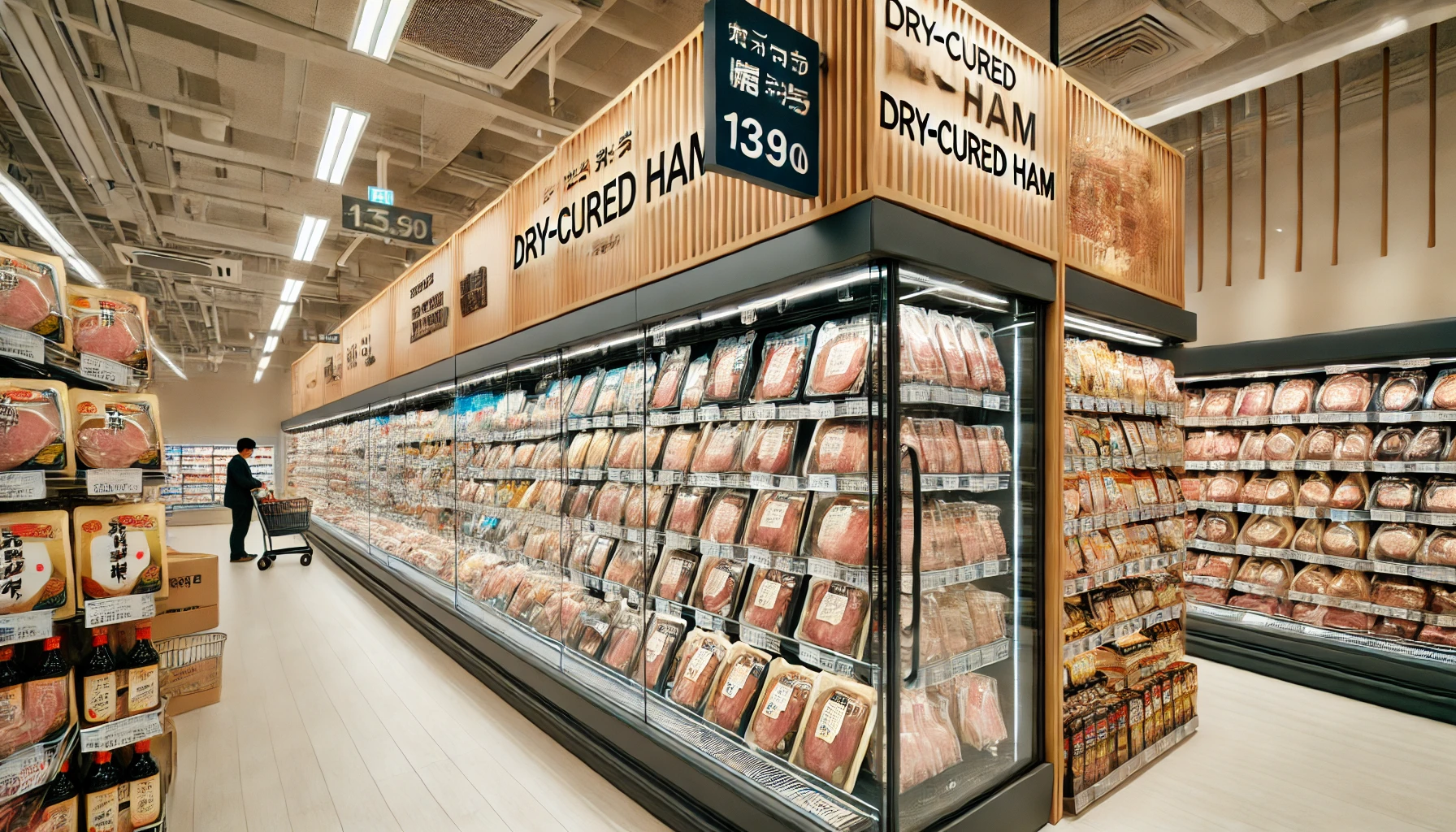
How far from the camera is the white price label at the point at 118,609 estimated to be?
6.97 feet

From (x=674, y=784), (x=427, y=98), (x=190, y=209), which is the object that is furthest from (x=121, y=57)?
(x=674, y=784)

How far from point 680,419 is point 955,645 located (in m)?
1.53

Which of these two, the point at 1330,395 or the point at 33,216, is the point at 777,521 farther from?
the point at 33,216

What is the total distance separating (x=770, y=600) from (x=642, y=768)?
40.0 inches

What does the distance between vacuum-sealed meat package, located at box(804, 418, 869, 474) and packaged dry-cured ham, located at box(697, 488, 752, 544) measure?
0.45 m

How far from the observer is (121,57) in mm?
5469

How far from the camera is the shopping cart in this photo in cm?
903

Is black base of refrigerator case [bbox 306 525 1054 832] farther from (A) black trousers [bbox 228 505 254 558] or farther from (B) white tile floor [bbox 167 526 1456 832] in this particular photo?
(A) black trousers [bbox 228 505 254 558]

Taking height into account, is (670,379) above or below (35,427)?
above

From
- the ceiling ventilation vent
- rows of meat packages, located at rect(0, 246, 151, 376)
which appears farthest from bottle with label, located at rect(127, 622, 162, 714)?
the ceiling ventilation vent

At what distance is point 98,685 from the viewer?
217 cm

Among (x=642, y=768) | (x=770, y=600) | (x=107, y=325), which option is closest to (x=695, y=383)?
(x=770, y=600)

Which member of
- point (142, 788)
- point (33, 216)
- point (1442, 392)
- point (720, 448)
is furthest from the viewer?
point (33, 216)

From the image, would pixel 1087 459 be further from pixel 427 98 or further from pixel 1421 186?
pixel 427 98
